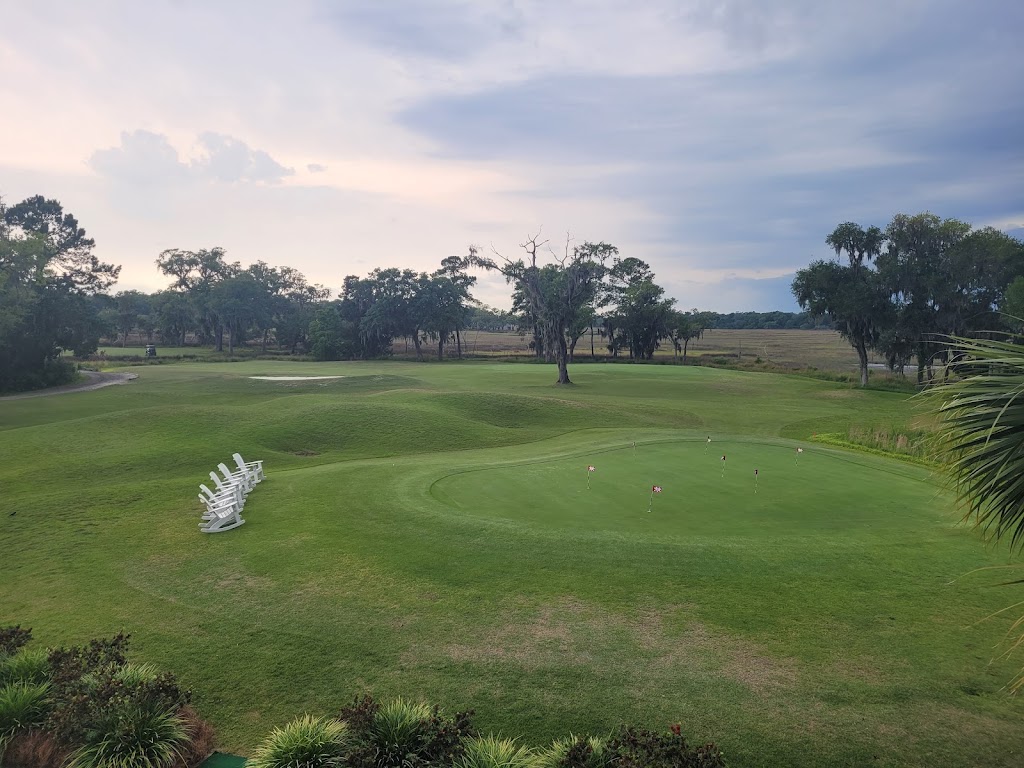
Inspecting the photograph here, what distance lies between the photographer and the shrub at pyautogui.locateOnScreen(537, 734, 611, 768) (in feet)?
16.0

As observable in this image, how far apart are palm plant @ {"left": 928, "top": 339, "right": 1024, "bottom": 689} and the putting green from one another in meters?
5.94

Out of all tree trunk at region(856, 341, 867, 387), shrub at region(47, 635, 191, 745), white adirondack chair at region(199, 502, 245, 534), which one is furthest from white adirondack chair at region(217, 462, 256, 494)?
tree trunk at region(856, 341, 867, 387)

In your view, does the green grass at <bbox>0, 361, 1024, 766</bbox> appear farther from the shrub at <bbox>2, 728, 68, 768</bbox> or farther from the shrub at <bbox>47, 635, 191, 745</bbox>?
the shrub at <bbox>2, 728, 68, 768</bbox>

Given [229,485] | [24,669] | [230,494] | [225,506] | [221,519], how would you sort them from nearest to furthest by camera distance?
[24,669] → [221,519] → [225,506] → [230,494] → [229,485]

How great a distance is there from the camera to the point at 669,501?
13.3 m

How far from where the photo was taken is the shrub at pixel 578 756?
4879 millimetres

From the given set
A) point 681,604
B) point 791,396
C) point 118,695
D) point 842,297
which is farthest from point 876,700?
point 842,297

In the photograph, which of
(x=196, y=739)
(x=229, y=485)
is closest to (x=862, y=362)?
(x=229, y=485)

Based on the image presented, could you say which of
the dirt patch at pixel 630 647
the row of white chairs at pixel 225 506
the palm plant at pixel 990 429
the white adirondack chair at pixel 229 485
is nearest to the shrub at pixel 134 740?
the dirt patch at pixel 630 647

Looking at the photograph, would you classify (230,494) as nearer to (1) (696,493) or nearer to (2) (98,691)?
(2) (98,691)

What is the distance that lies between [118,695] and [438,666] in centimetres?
305

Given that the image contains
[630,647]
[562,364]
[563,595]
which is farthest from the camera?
[562,364]

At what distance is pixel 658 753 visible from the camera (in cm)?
486

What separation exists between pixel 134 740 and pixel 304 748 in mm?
1656
